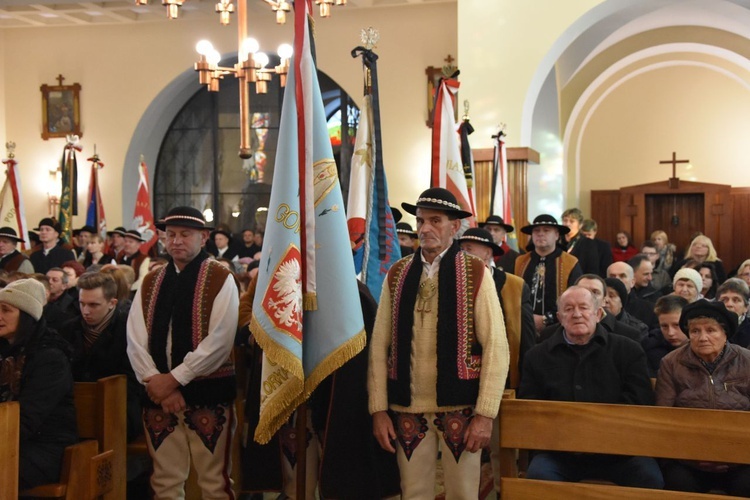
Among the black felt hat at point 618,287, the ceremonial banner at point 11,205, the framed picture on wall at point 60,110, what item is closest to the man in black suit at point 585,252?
the black felt hat at point 618,287

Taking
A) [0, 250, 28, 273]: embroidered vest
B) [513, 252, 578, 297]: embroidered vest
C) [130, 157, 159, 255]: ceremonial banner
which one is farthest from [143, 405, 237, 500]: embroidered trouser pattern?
[130, 157, 159, 255]: ceremonial banner

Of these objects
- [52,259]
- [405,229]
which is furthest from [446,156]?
[52,259]

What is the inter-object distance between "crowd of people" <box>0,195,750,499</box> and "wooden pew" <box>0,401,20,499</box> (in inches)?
9.4

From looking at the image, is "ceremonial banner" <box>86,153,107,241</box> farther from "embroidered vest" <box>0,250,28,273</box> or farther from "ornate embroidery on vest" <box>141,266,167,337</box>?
Answer: "ornate embroidery on vest" <box>141,266,167,337</box>

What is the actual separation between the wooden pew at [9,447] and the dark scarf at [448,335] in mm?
1476

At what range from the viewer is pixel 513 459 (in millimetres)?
3586

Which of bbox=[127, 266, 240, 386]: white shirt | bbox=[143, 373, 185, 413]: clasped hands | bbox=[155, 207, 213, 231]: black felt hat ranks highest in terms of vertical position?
bbox=[155, 207, 213, 231]: black felt hat

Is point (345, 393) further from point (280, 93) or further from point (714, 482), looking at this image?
point (280, 93)

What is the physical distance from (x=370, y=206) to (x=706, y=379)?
2.00 m

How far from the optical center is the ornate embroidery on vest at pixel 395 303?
143 inches

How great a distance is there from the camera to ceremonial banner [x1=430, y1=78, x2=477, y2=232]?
6539mm

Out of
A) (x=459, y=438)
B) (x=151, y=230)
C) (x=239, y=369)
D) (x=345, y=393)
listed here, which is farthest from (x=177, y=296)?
(x=151, y=230)

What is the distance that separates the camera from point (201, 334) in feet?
13.3

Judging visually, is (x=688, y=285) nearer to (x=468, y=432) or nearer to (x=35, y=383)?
(x=468, y=432)
